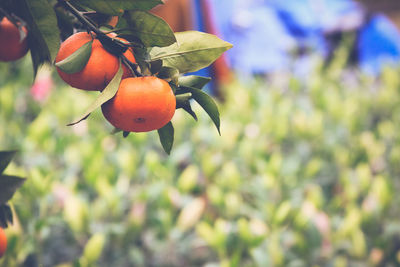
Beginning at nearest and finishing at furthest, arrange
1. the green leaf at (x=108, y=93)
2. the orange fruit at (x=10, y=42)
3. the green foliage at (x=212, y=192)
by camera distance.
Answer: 1. the green leaf at (x=108, y=93)
2. the orange fruit at (x=10, y=42)
3. the green foliage at (x=212, y=192)

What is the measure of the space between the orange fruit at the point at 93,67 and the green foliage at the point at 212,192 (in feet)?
2.06

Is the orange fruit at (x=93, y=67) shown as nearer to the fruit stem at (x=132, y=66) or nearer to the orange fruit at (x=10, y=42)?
the fruit stem at (x=132, y=66)

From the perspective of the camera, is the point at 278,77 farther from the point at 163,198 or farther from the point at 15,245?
the point at 15,245

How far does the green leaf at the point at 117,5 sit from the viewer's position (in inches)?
19.2

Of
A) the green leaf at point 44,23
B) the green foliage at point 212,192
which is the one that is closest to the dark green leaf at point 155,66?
the green leaf at point 44,23

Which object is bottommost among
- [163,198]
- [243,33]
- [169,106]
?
[243,33]

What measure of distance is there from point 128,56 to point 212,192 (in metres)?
0.93

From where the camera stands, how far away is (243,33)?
4004 millimetres

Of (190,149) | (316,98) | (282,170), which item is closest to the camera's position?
(282,170)

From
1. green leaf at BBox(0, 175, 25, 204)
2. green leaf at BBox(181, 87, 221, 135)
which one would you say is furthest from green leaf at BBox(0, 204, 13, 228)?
green leaf at BBox(181, 87, 221, 135)

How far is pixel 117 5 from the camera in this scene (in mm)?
494

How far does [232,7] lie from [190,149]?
8.47 feet

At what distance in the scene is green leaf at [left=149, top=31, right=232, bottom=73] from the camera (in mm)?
529

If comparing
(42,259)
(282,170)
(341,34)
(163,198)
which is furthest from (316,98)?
(341,34)
